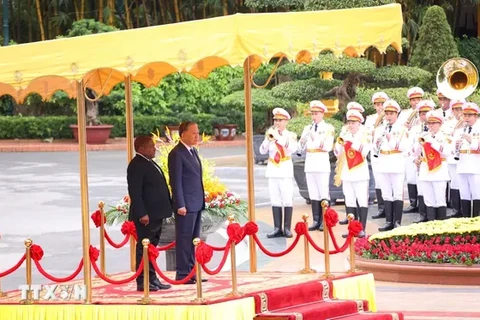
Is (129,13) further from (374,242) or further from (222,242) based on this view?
(374,242)

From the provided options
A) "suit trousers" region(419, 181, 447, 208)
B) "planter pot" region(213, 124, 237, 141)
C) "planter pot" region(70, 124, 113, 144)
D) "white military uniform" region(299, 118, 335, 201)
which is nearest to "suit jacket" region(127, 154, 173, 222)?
"white military uniform" region(299, 118, 335, 201)

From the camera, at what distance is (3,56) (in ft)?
33.1

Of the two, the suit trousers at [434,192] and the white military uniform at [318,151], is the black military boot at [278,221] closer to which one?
the white military uniform at [318,151]

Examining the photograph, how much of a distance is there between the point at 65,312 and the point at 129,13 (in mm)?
34336

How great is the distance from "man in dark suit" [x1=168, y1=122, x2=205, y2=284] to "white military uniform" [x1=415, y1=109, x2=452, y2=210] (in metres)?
7.03

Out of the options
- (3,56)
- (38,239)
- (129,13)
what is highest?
(129,13)

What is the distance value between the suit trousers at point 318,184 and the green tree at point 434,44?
6799 millimetres

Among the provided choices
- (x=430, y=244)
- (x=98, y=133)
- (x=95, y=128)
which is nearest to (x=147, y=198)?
(x=430, y=244)

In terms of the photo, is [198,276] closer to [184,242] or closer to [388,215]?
[184,242]

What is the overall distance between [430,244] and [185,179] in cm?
375

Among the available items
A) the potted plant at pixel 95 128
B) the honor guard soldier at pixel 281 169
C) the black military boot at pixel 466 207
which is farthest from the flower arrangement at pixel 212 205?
the potted plant at pixel 95 128

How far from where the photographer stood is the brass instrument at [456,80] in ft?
60.2

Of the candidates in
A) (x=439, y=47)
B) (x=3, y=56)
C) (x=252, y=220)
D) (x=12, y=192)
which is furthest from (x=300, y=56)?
(x=12, y=192)

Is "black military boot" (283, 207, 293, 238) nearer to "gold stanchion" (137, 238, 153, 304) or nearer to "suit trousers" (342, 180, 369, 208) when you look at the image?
"suit trousers" (342, 180, 369, 208)
